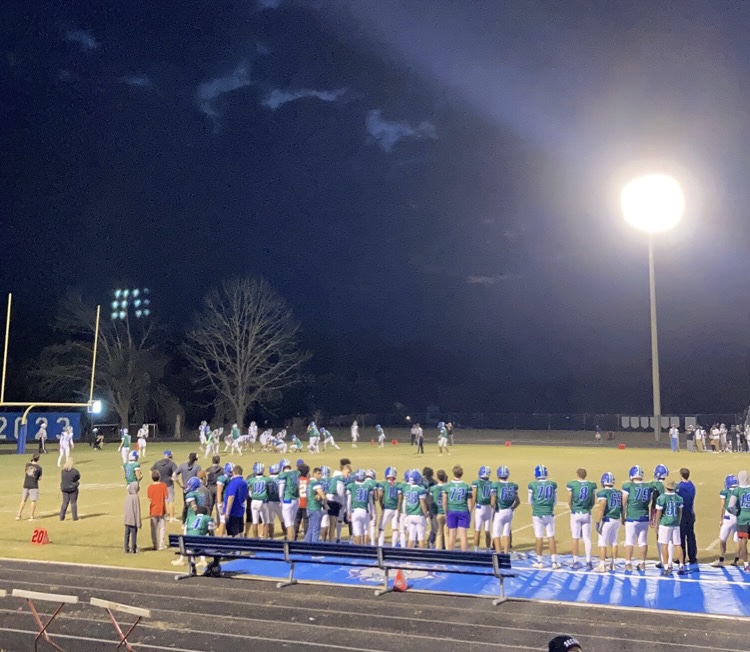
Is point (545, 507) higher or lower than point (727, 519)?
higher

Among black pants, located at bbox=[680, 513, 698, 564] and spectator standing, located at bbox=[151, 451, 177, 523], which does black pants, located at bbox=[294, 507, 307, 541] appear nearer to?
spectator standing, located at bbox=[151, 451, 177, 523]

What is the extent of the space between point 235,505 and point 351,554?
4.26 meters

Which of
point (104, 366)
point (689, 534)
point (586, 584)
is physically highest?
point (104, 366)

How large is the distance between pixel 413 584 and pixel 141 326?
209 ft

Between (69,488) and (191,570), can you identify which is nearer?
(191,570)

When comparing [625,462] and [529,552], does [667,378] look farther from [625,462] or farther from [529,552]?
→ [529,552]

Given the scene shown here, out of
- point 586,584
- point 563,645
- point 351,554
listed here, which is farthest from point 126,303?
point 563,645

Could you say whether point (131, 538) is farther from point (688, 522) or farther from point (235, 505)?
point (688, 522)

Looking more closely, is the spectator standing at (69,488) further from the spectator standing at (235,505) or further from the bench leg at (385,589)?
the bench leg at (385,589)

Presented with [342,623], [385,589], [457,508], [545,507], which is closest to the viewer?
[342,623]

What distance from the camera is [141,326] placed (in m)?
71.4

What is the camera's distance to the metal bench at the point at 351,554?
1117 centimetres

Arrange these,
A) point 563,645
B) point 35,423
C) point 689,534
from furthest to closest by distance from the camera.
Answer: point 35,423, point 689,534, point 563,645

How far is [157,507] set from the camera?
15500 mm
